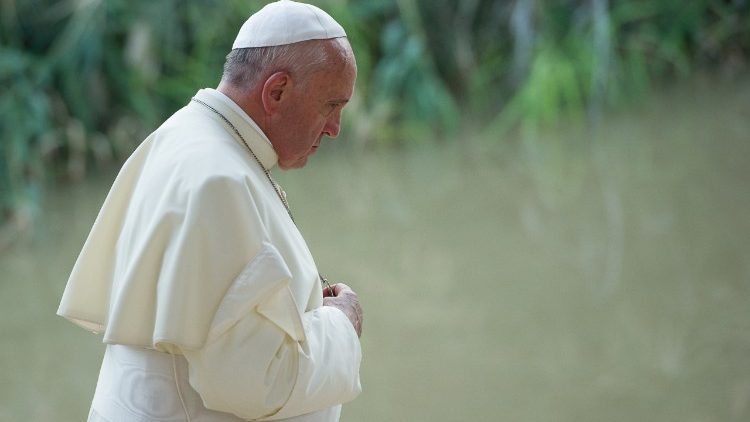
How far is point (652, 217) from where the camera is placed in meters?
4.42

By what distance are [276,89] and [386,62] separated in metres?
4.61

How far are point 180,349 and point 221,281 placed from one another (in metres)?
0.11

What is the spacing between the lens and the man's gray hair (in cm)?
138

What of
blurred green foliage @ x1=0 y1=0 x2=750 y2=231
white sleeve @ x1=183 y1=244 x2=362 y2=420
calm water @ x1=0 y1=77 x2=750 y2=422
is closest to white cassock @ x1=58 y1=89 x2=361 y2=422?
white sleeve @ x1=183 y1=244 x2=362 y2=420

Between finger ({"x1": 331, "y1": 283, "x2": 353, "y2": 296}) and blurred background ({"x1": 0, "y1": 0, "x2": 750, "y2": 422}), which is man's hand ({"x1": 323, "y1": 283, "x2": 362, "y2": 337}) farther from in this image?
blurred background ({"x1": 0, "y1": 0, "x2": 750, "y2": 422})

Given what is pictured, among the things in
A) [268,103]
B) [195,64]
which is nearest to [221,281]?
[268,103]

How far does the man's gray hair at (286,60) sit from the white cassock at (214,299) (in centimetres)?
5

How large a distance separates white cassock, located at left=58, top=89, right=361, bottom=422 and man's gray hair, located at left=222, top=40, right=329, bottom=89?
0.05 meters

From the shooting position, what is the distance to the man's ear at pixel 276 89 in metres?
1.38

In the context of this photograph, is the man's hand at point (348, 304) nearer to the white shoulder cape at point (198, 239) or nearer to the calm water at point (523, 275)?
the white shoulder cape at point (198, 239)

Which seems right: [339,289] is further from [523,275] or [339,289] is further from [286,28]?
[523,275]

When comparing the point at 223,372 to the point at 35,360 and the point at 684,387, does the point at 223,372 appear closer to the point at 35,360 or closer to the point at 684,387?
the point at 684,387

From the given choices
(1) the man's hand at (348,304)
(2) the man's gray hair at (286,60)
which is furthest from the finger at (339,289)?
(2) the man's gray hair at (286,60)

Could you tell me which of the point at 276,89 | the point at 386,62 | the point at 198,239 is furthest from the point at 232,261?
the point at 386,62
